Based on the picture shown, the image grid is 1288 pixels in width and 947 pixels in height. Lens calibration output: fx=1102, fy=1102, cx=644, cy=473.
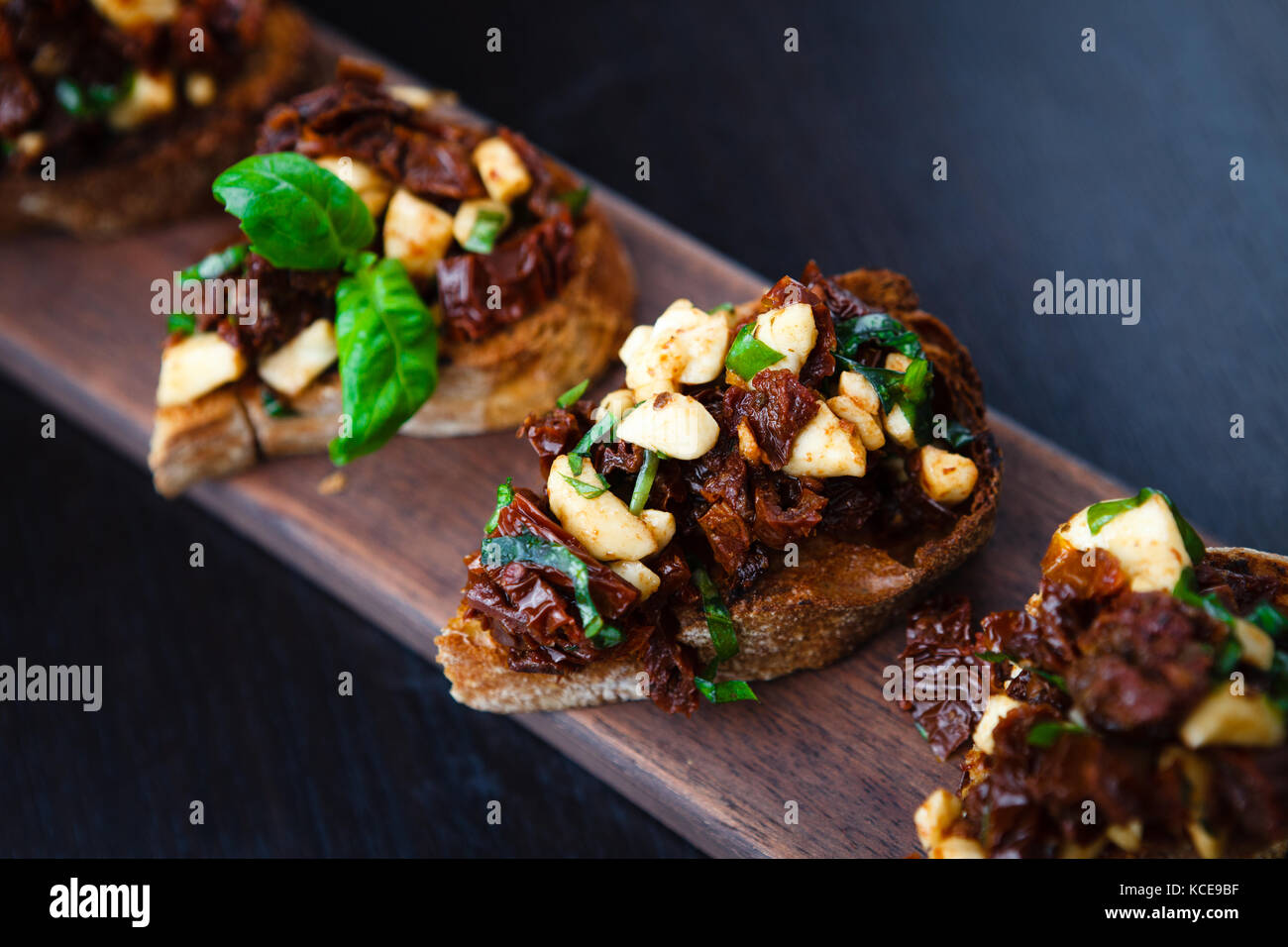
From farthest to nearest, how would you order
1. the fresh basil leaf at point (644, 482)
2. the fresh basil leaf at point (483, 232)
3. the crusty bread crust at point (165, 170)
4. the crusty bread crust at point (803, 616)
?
the crusty bread crust at point (165, 170) < the fresh basil leaf at point (483, 232) < the crusty bread crust at point (803, 616) < the fresh basil leaf at point (644, 482)


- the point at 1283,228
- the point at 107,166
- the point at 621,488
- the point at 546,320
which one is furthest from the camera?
the point at 1283,228

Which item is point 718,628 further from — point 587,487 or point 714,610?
point 587,487

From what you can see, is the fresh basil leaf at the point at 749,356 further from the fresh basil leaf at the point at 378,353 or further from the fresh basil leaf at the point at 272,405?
the fresh basil leaf at the point at 272,405

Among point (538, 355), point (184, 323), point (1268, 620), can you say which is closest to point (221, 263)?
point (184, 323)

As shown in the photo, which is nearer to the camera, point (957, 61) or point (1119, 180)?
point (1119, 180)

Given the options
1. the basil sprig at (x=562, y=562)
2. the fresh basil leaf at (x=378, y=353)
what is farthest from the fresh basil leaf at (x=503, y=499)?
the fresh basil leaf at (x=378, y=353)

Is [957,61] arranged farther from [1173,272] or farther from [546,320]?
[546,320]
